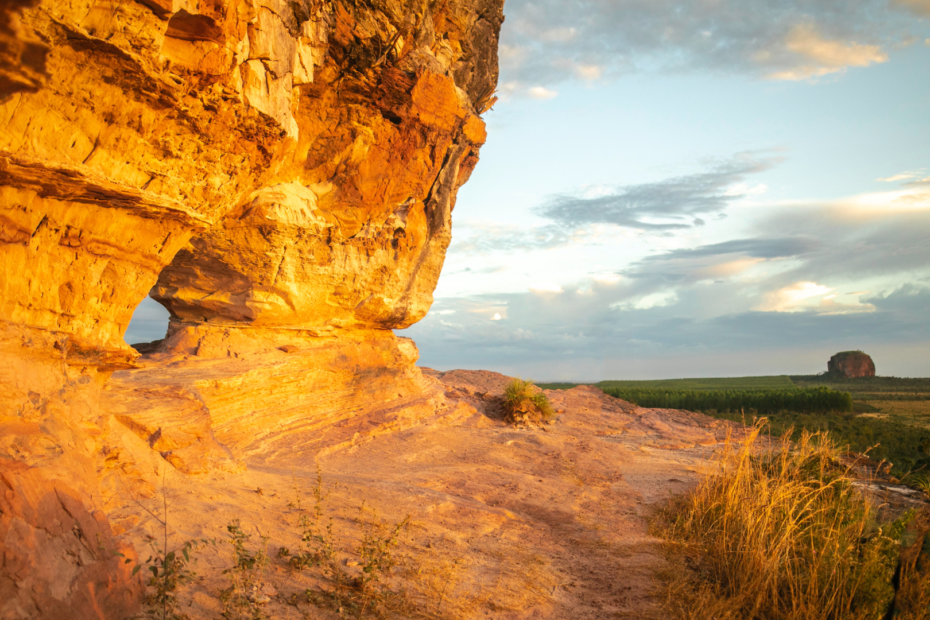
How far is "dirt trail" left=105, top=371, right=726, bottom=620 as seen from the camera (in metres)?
4.06

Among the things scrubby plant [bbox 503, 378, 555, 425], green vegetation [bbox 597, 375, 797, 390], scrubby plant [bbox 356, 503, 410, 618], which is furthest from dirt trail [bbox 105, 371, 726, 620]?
green vegetation [bbox 597, 375, 797, 390]

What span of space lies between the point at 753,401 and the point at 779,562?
24176mm

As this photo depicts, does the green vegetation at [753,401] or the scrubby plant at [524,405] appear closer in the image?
the scrubby plant at [524,405]

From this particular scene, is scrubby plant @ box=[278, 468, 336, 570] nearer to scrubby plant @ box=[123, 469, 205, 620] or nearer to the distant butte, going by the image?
the distant butte

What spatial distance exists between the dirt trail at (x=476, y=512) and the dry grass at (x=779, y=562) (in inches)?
18.5

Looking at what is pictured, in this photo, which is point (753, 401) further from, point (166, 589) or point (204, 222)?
point (166, 589)

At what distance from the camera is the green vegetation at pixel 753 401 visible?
23.3m

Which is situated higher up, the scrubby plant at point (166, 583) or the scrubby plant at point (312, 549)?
the scrubby plant at point (166, 583)

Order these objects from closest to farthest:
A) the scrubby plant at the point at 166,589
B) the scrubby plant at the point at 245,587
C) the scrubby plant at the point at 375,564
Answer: the scrubby plant at the point at 166,589 → the scrubby plant at the point at 245,587 → the scrubby plant at the point at 375,564

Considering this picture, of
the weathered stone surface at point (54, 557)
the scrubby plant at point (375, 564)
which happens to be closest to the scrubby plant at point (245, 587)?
the weathered stone surface at point (54, 557)

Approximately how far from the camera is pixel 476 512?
6.36 meters

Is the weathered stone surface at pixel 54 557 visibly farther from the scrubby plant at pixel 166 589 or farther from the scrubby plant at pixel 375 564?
the scrubby plant at pixel 375 564

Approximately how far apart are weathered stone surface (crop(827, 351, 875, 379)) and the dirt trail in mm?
56488

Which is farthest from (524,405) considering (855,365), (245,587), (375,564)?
(855,365)
